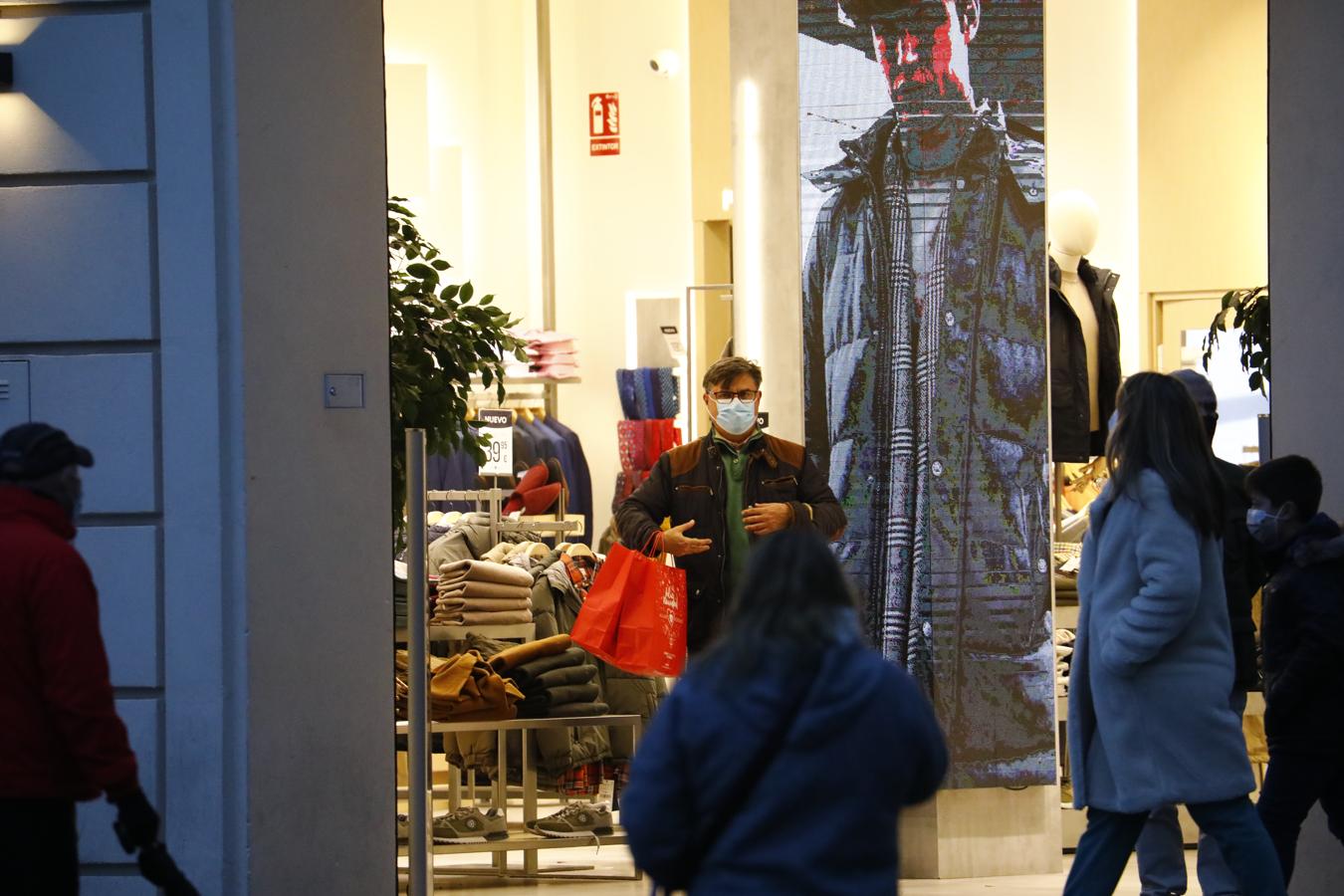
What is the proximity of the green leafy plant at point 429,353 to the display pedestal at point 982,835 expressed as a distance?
202 cm

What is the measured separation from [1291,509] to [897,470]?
6.06 ft

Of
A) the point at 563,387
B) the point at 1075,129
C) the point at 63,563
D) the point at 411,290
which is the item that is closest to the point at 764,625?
the point at 63,563

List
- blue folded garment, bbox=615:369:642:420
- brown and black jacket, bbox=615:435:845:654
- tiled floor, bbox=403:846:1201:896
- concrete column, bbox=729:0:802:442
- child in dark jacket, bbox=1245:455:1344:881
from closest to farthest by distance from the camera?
child in dark jacket, bbox=1245:455:1344:881, brown and black jacket, bbox=615:435:845:654, tiled floor, bbox=403:846:1201:896, concrete column, bbox=729:0:802:442, blue folded garment, bbox=615:369:642:420

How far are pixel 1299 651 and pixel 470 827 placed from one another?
288 cm

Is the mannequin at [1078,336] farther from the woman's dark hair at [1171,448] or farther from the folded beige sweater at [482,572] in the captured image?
the woman's dark hair at [1171,448]

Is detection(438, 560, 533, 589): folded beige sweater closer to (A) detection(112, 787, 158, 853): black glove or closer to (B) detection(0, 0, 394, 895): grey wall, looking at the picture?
(B) detection(0, 0, 394, 895): grey wall

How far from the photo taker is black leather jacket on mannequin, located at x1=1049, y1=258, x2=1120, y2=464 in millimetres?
6594

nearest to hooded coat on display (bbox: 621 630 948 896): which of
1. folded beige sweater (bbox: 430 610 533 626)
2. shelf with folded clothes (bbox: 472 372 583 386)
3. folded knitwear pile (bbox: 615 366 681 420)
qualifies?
folded beige sweater (bbox: 430 610 533 626)

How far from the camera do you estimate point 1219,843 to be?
12.8 feet

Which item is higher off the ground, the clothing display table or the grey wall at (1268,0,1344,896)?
the grey wall at (1268,0,1344,896)

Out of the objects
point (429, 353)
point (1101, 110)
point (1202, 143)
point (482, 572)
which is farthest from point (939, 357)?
point (1101, 110)

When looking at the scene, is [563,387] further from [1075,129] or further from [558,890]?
[558,890]

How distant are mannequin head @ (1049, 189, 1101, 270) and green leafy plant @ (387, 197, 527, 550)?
280 centimetres

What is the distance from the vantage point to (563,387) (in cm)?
1266
